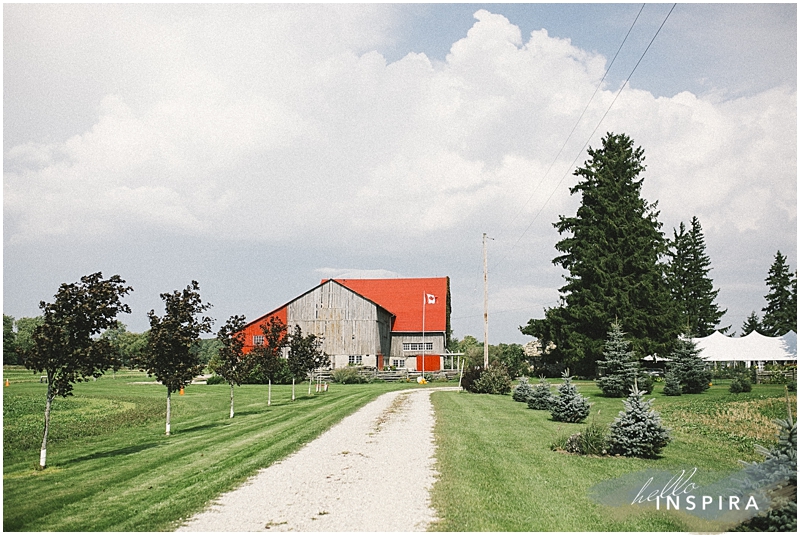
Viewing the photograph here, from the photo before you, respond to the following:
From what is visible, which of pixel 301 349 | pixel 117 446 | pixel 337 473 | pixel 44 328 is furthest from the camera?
pixel 301 349

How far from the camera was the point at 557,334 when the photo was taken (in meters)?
46.8

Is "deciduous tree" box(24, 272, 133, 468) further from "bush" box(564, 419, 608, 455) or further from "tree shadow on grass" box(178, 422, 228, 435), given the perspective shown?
"bush" box(564, 419, 608, 455)

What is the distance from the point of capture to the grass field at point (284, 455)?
28.2ft

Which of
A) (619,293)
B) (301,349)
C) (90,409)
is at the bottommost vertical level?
(90,409)

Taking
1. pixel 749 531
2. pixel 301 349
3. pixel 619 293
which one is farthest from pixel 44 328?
A: pixel 619 293

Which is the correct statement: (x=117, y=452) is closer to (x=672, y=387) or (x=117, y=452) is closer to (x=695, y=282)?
(x=672, y=387)

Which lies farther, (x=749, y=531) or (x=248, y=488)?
(x=248, y=488)

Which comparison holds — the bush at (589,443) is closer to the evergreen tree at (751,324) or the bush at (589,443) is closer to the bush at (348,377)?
the bush at (348,377)

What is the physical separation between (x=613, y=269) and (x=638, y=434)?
32677 mm

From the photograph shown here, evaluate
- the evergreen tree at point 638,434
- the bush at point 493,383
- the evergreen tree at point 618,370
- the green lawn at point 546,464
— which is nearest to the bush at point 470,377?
the bush at point 493,383

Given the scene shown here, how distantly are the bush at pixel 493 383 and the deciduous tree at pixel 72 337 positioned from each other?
23.3 meters

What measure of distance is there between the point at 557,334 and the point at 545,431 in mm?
30823

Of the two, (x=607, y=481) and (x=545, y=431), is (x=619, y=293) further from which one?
(x=607, y=481)

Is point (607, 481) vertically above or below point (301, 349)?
below
